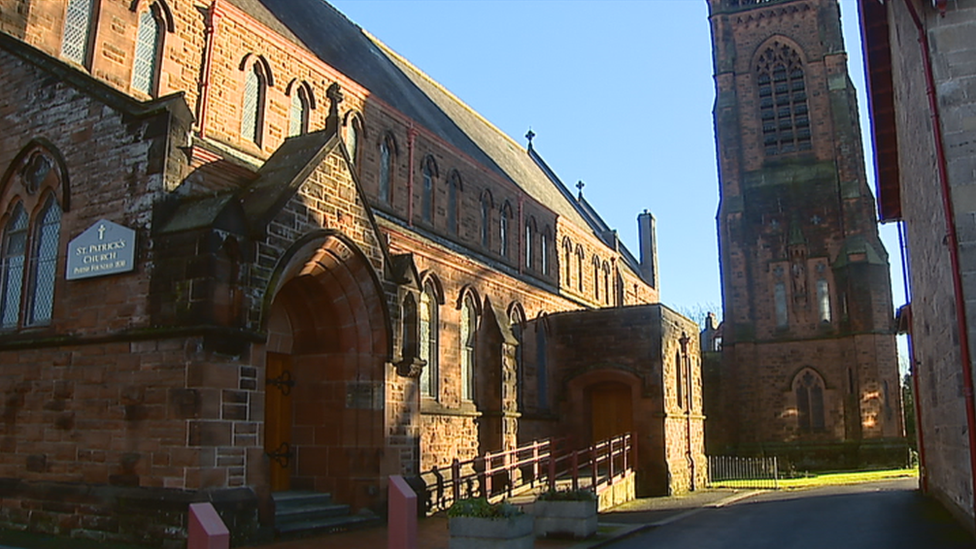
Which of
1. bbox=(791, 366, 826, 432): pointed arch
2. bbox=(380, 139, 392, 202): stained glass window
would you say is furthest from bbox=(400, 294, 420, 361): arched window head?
bbox=(791, 366, 826, 432): pointed arch

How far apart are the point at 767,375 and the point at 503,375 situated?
20972 mm

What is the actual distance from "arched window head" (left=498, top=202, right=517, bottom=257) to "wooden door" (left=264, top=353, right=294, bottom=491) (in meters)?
14.9

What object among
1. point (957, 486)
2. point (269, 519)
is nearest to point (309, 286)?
point (269, 519)

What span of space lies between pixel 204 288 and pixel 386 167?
41.0 ft

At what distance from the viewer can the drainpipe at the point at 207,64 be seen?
687 inches

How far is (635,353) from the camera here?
2642 centimetres

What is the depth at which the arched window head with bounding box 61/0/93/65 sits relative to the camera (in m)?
15.6

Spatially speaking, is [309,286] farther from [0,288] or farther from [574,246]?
[574,246]

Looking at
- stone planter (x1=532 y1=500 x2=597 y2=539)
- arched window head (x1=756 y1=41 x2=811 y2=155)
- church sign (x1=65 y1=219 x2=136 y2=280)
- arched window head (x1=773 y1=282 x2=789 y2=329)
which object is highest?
arched window head (x1=756 y1=41 x2=811 y2=155)

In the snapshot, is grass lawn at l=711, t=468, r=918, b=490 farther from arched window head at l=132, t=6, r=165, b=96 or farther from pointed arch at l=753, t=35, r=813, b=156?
arched window head at l=132, t=6, r=165, b=96

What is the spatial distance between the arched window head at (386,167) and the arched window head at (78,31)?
8.67 meters

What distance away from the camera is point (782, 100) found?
141 feet

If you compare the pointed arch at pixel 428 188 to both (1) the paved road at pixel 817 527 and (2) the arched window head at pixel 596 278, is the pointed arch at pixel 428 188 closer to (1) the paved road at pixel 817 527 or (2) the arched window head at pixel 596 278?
(1) the paved road at pixel 817 527

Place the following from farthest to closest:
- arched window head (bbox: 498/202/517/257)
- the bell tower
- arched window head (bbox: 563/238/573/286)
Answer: the bell tower → arched window head (bbox: 563/238/573/286) → arched window head (bbox: 498/202/517/257)
